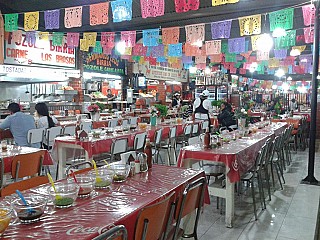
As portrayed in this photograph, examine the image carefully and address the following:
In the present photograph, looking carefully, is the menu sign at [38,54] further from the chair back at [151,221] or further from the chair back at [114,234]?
the chair back at [114,234]

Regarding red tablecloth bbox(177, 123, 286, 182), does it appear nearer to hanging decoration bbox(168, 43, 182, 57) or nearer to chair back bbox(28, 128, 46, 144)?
chair back bbox(28, 128, 46, 144)

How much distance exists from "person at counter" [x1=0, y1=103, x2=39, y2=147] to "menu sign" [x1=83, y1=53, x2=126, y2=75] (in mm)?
6878

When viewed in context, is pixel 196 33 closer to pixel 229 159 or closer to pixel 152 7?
pixel 152 7

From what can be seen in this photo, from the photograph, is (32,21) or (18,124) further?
(32,21)

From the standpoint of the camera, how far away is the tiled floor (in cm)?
356

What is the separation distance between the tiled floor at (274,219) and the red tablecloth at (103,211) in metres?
1.25

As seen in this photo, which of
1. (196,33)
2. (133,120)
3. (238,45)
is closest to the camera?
(196,33)

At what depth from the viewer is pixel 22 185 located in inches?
99.1

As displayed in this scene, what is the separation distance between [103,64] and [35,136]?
25.9 feet

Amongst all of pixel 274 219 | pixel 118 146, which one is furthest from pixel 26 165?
pixel 274 219

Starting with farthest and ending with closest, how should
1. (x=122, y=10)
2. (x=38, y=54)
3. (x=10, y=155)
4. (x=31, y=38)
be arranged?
1. (x=38, y=54)
2. (x=31, y=38)
3. (x=122, y=10)
4. (x=10, y=155)

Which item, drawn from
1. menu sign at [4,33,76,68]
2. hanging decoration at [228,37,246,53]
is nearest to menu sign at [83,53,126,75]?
menu sign at [4,33,76,68]

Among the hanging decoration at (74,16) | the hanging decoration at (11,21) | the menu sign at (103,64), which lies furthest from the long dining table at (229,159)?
the menu sign at (103,64)

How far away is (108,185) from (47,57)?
30.5 ft
